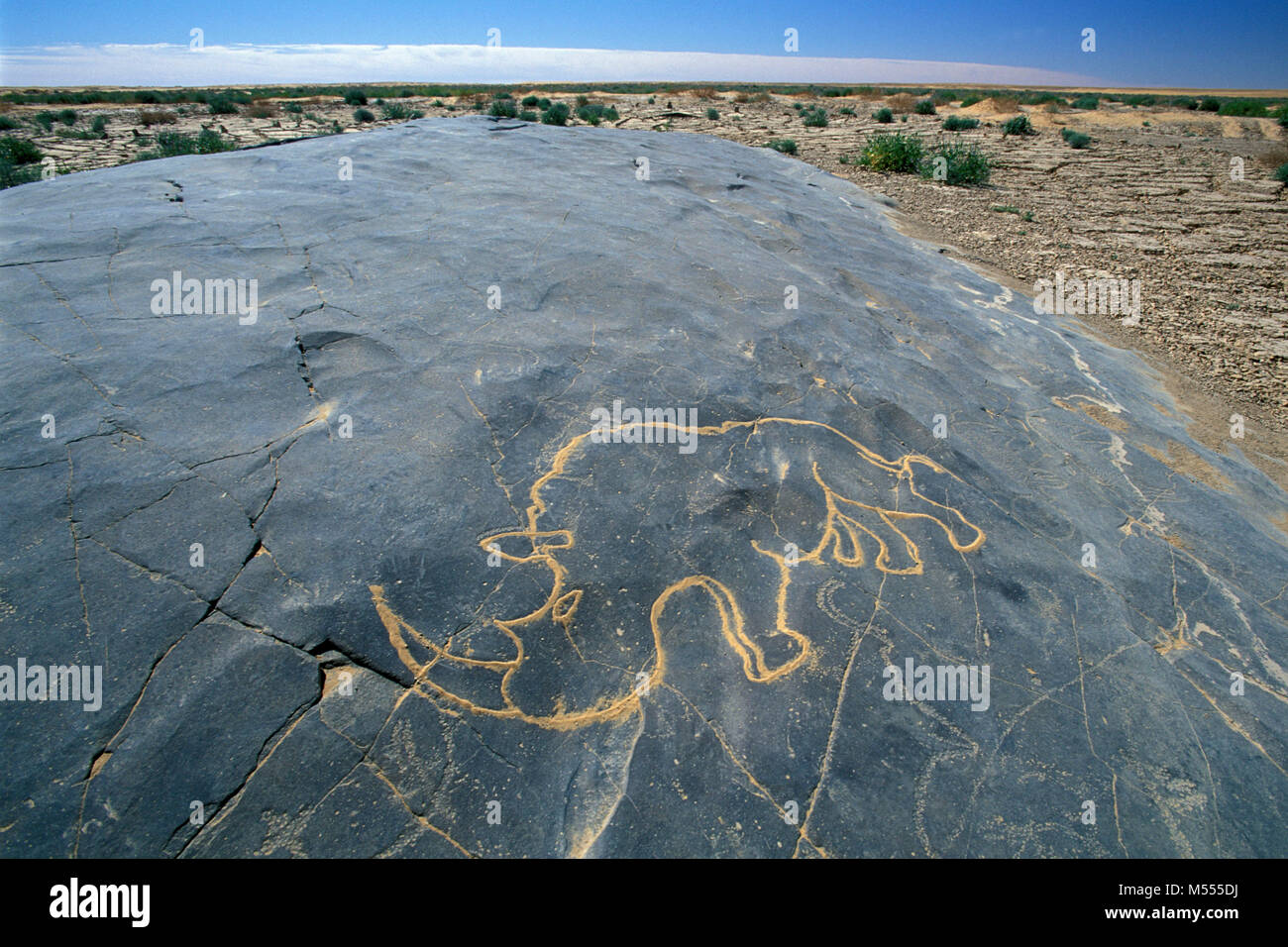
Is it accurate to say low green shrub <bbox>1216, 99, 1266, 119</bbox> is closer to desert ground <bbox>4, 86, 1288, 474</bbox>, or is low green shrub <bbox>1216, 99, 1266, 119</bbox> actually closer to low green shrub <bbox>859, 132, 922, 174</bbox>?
desert ground <bbox>4, 86, 1288, 474</bbox>

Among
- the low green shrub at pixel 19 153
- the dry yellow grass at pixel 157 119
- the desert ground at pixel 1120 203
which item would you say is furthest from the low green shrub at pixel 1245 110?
the dry yellow grass at pixel 157 119

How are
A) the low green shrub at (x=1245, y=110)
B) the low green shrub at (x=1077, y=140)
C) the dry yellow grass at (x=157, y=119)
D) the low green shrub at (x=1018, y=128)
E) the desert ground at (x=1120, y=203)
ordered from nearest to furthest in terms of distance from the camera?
the desert ground at (x=1120, y=203) → the low green shrub at (x=1077, y=140) → the low green shrub at (x=1018, y=128) → the dry yellow grass at (x=157, y=119) → the low green shrub at (x=1245, y=110)

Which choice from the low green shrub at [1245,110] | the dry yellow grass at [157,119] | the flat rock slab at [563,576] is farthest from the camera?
the low green shrub at [1245,110]

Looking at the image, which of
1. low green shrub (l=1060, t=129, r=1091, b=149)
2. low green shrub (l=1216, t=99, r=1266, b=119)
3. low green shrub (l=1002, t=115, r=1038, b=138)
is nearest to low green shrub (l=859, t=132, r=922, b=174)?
low green shrub (l=1060, t=129, r=1091, b=149)

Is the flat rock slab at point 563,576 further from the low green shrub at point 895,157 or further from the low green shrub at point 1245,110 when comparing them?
the low green shrub at point 1245,110

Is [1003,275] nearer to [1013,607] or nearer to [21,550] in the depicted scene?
[1013,607]

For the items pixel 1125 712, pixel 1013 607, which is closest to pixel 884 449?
pixel 1013 607

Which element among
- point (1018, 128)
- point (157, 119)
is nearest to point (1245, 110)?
point (1018, 128)
